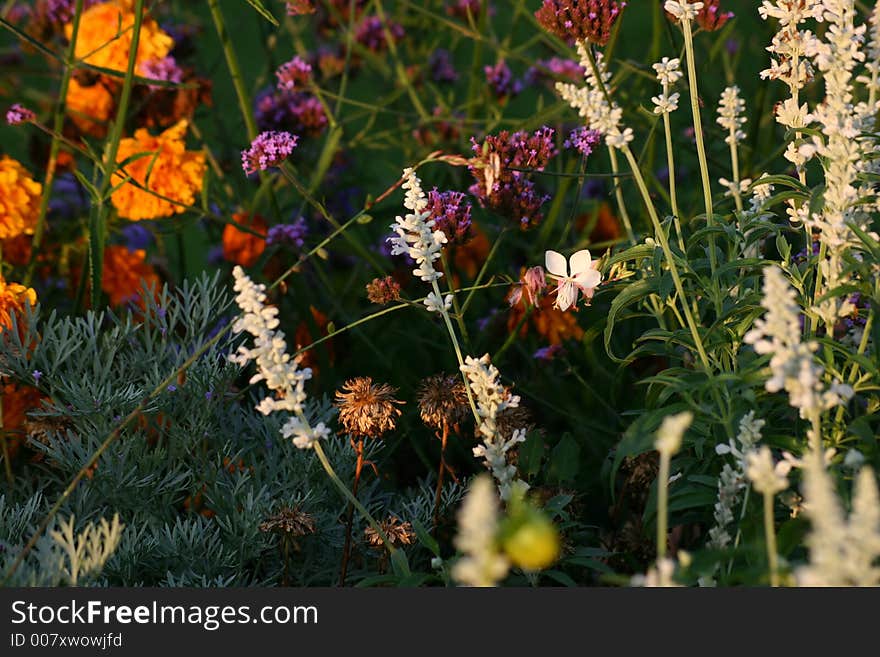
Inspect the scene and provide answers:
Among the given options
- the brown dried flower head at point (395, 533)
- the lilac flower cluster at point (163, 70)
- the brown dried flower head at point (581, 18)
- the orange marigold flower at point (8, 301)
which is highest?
the lilac flower cluster at point (163, 70)

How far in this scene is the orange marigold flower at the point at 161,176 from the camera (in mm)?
1939

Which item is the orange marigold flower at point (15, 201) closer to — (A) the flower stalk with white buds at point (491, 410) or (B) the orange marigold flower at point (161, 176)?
(B) the orange marigold flower at point (161, 176)

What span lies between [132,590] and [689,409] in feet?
2.26

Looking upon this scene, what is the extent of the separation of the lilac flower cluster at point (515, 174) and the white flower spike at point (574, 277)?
138mm

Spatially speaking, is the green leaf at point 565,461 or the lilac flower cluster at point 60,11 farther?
the lilac flower cluster at point 60,11

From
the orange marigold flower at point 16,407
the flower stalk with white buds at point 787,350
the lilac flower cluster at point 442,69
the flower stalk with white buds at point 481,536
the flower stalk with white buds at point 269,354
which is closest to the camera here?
the flower stalk with white buds at point 481,536

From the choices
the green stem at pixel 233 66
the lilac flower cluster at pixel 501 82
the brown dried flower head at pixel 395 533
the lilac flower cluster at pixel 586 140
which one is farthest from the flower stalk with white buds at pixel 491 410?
the lilac flower cluster at pixel 501 82

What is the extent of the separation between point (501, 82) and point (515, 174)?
0.76 m

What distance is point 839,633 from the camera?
3.25 feet

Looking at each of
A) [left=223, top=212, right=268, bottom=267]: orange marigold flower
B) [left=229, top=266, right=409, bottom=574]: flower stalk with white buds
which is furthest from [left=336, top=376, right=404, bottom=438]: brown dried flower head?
[left=223, top=212, right=268, bottom=267]: orange marigold flower

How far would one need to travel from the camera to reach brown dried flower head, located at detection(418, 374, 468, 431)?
54.5 inches

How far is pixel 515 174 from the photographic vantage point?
1.59m

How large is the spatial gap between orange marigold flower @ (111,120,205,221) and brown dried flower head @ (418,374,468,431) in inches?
30.3

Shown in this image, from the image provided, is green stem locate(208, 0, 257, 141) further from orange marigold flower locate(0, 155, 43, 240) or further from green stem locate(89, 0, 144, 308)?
orange marigold flower locate(0, 155, 43, 240)
